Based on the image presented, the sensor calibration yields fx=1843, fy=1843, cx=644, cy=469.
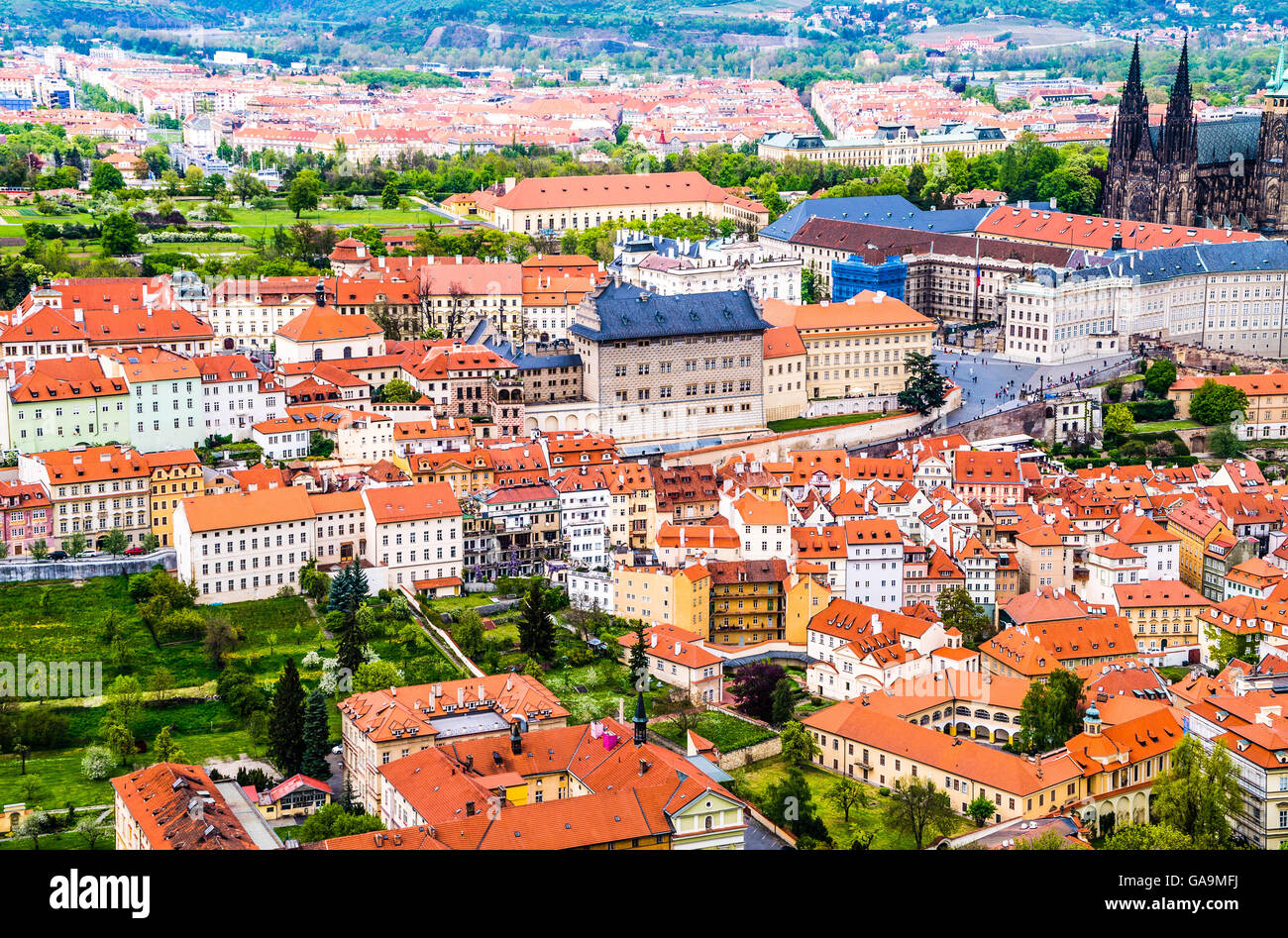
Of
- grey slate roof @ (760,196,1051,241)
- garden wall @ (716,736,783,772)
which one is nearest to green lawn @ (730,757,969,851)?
garden wall @ (716,736,783,772)

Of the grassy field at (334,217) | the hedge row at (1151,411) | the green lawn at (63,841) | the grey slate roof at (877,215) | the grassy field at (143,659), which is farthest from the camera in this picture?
the grassy field at (334,217)

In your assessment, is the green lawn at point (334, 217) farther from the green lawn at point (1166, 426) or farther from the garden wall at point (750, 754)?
the garden wall at point (750, 754)

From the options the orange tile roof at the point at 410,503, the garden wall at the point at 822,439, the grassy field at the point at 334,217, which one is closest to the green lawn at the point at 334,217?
the grassy field at the point at 334,217

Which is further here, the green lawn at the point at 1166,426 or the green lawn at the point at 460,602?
the green lawn at the point at 1166,426

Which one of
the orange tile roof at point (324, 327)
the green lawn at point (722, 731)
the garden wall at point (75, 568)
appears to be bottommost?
the green lawn at point (722, 731)

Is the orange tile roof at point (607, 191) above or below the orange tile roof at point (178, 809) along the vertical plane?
above

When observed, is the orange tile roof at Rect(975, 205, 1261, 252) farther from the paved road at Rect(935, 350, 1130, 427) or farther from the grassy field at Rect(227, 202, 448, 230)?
the grassy field at Rect(227, 202, 448, 230)
